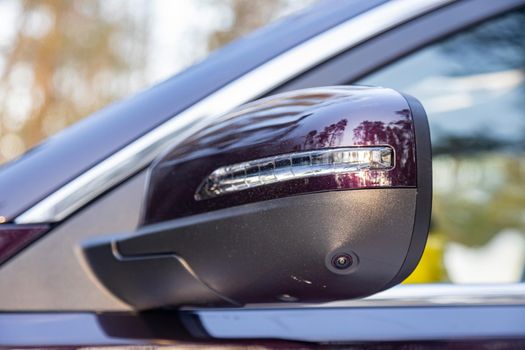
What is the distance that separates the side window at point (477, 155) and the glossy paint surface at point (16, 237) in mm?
909

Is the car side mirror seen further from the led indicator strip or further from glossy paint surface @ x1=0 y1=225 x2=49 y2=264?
glossy paint surface @ x1=0 y1=225 x2=49 y2=264

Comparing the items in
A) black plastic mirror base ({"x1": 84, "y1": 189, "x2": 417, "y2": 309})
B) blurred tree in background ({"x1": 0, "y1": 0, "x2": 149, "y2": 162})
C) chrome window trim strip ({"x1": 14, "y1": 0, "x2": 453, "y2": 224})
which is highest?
blurred tree in background ({"x1": 0, "y1": 0, "x2": 149, "y2": 162})

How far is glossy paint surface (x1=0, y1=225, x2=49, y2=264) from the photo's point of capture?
112 centimetres

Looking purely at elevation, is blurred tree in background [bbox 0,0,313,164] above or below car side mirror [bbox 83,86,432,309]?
above

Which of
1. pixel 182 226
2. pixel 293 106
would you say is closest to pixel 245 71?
pixel 293 106

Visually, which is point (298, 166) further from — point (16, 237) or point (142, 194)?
point (16, 237)

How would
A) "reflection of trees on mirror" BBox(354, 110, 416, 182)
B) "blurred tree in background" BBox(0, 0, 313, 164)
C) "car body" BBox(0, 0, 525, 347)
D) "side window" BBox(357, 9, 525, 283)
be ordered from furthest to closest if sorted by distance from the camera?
"blurred tree in background" BBox(0, 0, 313, 164), "side window" BBox(357, 9, 525, 283), "car body" BBox(0, 0, 525, 347), "reflection of trees on mirror" BBox(354, 110, 416, 182)

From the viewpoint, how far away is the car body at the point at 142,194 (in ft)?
3.57

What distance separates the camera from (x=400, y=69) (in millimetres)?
1402

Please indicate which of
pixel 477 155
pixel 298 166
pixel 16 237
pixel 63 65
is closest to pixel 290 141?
pixel 298 166

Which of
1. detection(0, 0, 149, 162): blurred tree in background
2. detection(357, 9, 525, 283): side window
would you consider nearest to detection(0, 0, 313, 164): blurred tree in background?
detection(0, 0, 149, 162): blurred tree in background

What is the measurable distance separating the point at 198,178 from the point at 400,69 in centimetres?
64

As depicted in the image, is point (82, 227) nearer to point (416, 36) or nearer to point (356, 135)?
point (356, 135)

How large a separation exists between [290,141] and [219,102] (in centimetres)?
31
